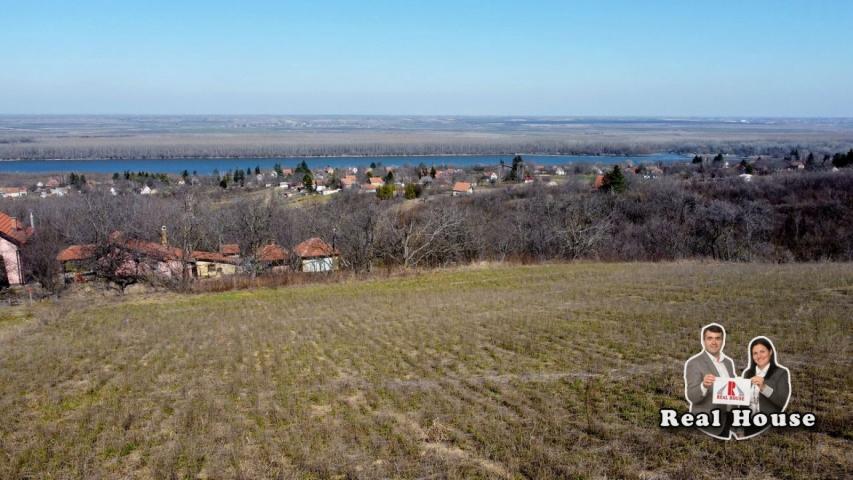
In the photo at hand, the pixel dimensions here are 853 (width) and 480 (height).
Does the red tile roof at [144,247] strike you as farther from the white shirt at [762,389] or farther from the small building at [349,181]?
the small building at [349,181]

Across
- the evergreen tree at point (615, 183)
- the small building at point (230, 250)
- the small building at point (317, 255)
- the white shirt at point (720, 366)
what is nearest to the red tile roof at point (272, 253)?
the small building at point (317, 255)

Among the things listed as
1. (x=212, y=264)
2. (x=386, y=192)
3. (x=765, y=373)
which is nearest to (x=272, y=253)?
(x=212, y=264)

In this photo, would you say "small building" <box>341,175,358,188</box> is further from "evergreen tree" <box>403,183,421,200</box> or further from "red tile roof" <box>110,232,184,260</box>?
"red tile roof" <box>110,232,184,260</box>

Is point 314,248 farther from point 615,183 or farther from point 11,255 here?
point 615,183

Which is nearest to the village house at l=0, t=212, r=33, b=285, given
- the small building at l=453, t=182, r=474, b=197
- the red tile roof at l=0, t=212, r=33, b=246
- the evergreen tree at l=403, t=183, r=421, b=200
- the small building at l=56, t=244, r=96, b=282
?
the red tile roof at l=0, t=212, r=33, b=246

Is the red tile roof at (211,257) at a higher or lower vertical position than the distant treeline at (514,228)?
lower

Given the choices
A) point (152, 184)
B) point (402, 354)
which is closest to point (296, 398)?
point (402, 354)
